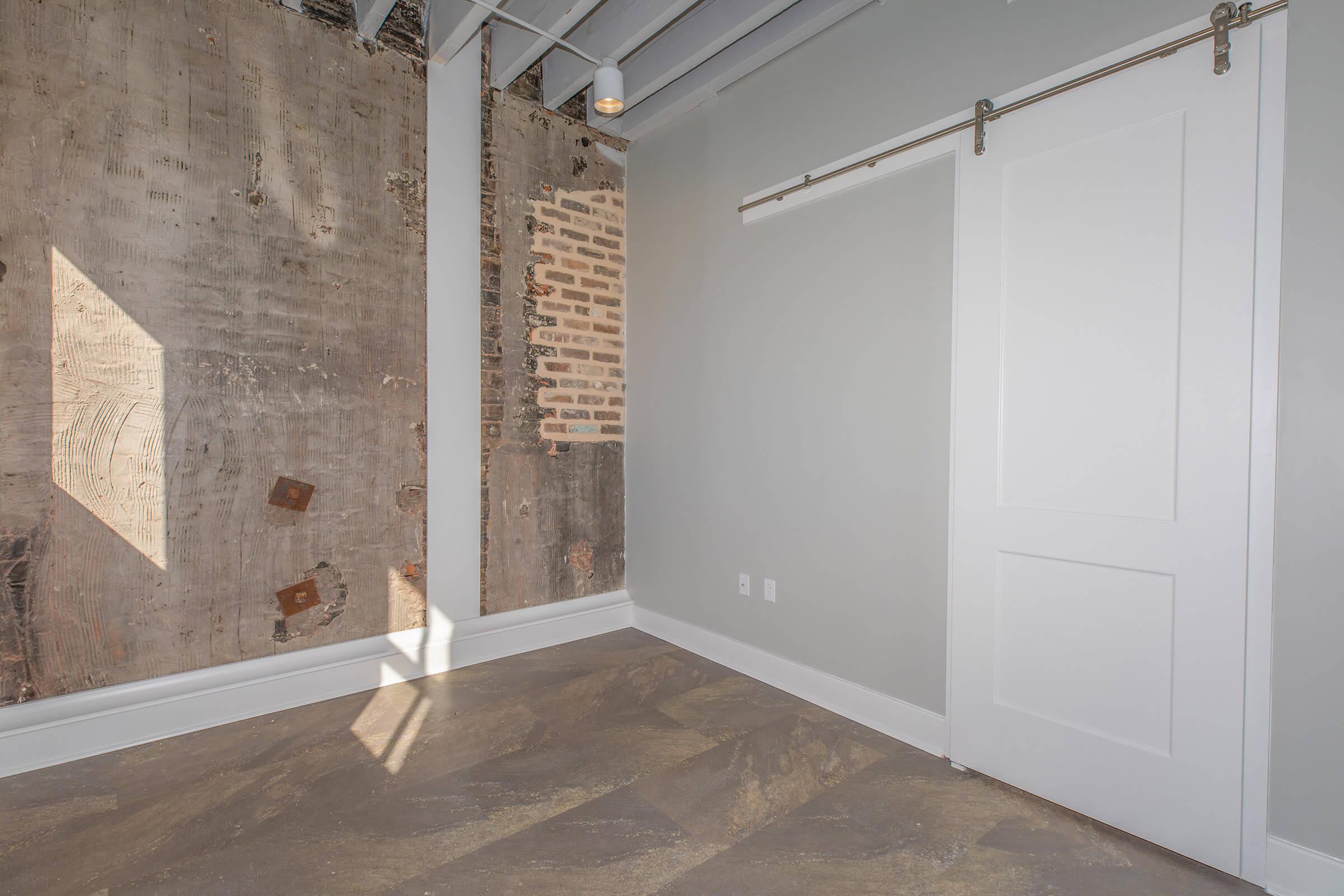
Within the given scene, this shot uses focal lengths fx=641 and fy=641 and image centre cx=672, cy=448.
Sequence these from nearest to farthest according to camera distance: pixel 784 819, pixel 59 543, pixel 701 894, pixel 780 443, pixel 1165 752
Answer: pixel 701 894
pixel 1165 752
pixel 784 819
pixel 59 543
pixel 780 443

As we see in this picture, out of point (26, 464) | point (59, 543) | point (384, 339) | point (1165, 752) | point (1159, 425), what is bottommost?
point (1165, 752)

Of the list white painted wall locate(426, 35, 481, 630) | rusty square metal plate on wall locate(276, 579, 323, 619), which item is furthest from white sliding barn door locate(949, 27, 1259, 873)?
rusty square metal plate on wall locate(276, 579, 323, 619)

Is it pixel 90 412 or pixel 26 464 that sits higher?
pixel 90 412

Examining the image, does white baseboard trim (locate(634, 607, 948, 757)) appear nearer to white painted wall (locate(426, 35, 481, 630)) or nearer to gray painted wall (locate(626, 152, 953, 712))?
gray painted wall (locate(626, 152, 953, 712))

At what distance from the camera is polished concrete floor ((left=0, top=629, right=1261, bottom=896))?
67.2 inches

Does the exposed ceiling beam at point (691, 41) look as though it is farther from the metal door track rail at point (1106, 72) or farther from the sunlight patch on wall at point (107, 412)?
the sunlight patch on wall at point (107, 412)

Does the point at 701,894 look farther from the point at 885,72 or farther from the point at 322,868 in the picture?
the point at 885,72

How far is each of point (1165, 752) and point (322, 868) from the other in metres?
2.38

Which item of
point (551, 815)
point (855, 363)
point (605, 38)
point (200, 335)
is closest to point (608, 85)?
point (605, 38)

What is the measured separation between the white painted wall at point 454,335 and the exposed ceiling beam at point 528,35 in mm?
117

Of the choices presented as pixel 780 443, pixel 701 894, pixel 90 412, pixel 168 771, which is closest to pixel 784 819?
pixel 701 894

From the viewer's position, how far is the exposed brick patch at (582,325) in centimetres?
358

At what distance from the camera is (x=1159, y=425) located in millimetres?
1852

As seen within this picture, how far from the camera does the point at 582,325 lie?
374 cm
